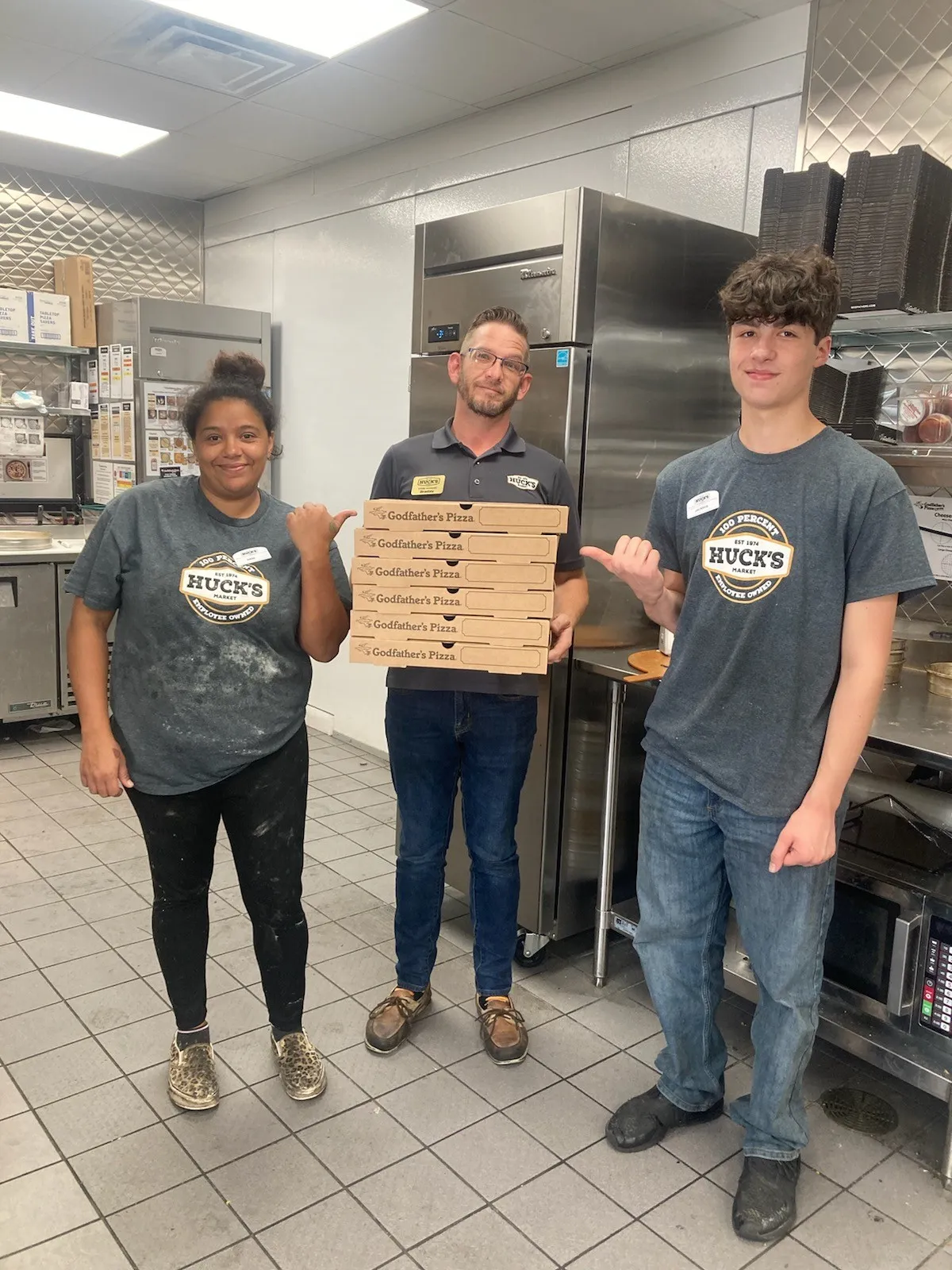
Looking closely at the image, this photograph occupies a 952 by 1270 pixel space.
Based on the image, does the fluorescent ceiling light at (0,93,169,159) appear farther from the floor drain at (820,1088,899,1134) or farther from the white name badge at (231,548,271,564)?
the floor drain at (820,1088,899,1134)

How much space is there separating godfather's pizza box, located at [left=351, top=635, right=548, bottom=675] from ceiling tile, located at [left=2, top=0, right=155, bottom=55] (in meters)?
2.45

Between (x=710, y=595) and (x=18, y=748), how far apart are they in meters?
4.09

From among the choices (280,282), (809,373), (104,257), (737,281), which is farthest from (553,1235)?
(104,257)

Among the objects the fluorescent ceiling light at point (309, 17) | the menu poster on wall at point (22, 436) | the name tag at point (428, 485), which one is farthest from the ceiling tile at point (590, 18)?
the menu poster on wall at point (22, 436)

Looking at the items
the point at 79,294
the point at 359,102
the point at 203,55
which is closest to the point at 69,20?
the point at 203,55

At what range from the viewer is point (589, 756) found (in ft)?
9.68

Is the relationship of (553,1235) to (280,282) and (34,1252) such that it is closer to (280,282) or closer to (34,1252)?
(34,1252)

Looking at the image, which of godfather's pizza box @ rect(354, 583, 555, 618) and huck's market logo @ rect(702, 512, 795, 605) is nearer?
huck's market logo @ rect(702, 512, 795, 605)

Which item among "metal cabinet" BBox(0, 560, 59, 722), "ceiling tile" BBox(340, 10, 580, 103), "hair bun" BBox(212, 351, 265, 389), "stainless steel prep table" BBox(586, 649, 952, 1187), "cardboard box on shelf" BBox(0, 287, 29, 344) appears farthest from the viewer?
"cardboard box on shelf" BBox(0, 287, 29, 344)

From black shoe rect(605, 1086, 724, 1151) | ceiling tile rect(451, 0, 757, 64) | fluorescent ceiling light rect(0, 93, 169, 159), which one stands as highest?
fluorescent ceiling light rect(0, 93, 169, 159)

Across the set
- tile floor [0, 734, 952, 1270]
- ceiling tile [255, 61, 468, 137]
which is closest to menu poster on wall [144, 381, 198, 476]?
ceiling tile [255, 61, 468, 137]

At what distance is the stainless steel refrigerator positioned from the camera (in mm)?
2717

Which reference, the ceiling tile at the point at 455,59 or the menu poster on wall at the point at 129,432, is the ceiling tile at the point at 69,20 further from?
the menu poster on wall at the point at 129,432

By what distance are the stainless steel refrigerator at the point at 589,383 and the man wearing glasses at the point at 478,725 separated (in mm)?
338
